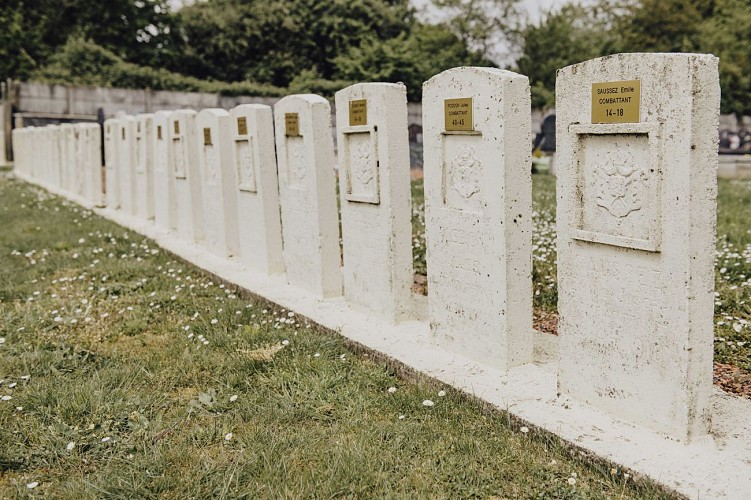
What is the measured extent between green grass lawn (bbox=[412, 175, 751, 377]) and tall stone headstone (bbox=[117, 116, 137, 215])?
4.73 meters

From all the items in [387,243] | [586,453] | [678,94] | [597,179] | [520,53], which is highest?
[520,53]

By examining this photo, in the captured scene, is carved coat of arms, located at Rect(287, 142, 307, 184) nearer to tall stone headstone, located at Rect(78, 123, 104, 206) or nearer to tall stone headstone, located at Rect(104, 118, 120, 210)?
tall stone headstone, located at Rect(104, 118, 120, 210)

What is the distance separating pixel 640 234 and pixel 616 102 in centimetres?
64

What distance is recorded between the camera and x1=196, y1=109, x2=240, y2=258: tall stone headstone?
845 centimetres

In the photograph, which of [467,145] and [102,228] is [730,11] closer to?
[102,228]

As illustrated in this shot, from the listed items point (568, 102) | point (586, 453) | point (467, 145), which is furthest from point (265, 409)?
point (568, 102)

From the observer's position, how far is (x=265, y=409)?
412cm

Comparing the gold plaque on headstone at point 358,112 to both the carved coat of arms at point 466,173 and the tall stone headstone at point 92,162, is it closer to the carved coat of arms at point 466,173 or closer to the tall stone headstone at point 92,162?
the carved coat of arms at point 466,173

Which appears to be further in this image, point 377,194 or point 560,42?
point 560,42

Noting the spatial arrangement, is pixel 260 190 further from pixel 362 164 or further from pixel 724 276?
pixel 724 276

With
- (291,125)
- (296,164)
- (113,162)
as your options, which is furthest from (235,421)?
(113,162)

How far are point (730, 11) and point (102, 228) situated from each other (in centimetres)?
3542

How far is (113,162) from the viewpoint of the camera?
13750 mm

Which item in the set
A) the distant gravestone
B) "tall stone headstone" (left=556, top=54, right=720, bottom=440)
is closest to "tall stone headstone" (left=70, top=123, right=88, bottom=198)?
the distant gravestone
